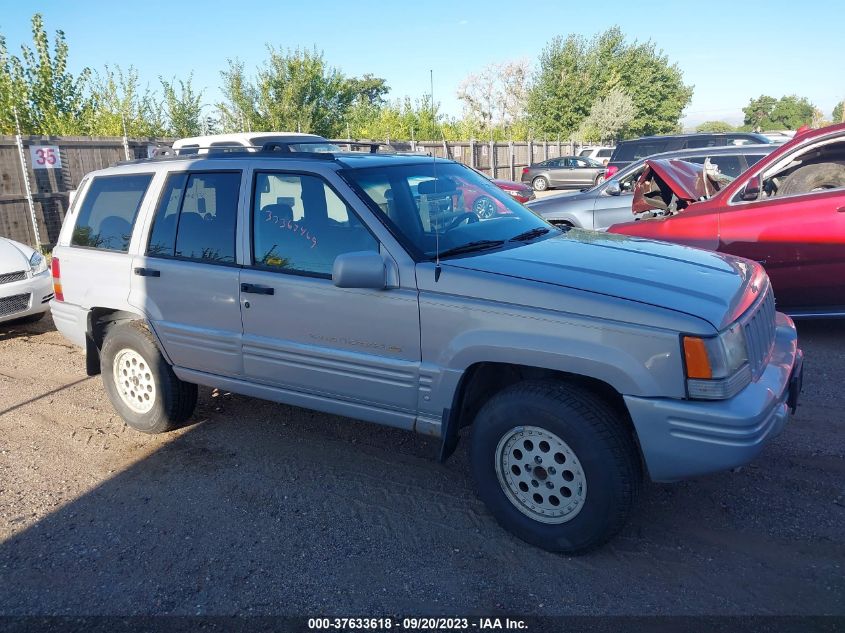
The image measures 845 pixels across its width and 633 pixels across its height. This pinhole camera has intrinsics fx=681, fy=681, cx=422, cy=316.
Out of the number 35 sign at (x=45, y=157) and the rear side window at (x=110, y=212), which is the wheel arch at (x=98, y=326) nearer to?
the rear side window at (x=110, y=212)

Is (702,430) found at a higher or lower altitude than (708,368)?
lower

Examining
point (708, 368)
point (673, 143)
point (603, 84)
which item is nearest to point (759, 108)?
point (603, 84)

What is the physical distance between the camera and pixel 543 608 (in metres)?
2.88

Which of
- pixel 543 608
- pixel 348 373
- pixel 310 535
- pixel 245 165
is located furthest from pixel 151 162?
pixel 543 608

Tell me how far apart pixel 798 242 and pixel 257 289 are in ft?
15.7

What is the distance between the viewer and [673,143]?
14188mm

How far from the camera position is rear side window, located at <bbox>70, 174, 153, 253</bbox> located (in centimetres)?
471

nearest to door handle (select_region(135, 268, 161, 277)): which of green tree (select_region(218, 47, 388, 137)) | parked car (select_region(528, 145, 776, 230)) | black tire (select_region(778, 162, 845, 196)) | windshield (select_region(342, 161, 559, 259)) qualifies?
windshield (select_region(342, 161, 559, 259))

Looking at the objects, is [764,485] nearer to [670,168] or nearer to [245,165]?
[245,165]

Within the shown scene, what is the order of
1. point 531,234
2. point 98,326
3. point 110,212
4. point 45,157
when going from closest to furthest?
point 531,234 < point 110,212 < point 98,326 < point 45,157

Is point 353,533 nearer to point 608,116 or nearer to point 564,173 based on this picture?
point 564,173

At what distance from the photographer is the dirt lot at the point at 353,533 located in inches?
117

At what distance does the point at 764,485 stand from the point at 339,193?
2.86 metres

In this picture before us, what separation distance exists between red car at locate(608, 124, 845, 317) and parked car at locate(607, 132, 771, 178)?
673cm
